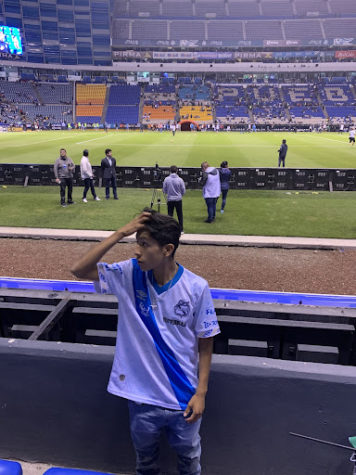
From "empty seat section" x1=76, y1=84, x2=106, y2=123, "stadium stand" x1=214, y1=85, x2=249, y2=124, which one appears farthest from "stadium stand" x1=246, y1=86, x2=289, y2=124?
"empty seat section" x1=76, y1=84, x2=106, y2=123

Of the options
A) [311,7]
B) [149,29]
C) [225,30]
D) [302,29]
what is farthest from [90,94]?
[311,7]

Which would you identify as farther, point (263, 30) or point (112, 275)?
point (263, 30)

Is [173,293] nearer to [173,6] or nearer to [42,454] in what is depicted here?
[42,454]

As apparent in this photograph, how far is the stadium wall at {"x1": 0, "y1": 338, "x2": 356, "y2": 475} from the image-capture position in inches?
101

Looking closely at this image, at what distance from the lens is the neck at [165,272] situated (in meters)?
2.26

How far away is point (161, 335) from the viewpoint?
2.24 m

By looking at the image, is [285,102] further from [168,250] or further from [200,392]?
[200,392]

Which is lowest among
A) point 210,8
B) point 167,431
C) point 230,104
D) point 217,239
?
point 217,239

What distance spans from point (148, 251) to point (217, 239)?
761 cm

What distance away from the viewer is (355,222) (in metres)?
11.3

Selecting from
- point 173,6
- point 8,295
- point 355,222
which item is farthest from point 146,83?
point 8,295

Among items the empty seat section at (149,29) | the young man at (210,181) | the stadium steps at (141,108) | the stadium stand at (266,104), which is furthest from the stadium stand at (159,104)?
the young man at (210,181)

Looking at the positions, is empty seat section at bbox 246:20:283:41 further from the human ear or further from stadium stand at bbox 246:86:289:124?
the human ear

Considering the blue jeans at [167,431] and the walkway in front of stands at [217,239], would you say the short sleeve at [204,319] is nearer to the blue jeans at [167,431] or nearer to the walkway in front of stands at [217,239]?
the blue jeans at [167,431]
